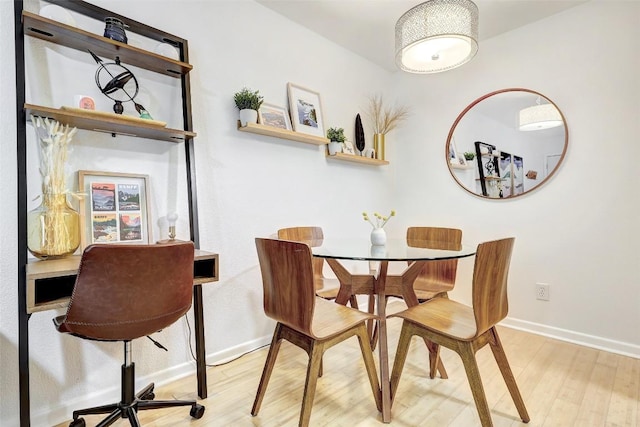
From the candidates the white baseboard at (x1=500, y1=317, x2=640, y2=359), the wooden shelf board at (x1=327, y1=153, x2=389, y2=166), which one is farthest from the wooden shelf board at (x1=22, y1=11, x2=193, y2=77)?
the white baseboard at (x1=500, y1=317, x2=640, y2=359)

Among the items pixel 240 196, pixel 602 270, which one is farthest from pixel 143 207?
pixel 602 270

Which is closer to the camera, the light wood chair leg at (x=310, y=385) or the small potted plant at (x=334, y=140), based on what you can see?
the light wood chair leg at (x=310, y=385)

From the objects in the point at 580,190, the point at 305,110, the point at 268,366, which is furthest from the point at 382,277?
the point at 580,190

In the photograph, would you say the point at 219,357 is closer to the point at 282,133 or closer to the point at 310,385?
the point at 310,385

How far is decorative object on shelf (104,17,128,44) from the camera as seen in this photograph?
1.55 metres

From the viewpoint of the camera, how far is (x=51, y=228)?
1.37 m

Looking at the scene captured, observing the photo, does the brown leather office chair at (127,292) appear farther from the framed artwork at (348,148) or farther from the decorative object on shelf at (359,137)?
the decorative object on shelf at (359,137)

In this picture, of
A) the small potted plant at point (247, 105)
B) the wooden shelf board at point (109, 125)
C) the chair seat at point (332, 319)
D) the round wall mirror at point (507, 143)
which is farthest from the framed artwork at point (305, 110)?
the chair seat at point (332, 319)

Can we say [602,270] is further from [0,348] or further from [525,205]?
[0,348]

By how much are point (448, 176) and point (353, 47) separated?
1.54 metres

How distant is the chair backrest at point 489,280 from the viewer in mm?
1295

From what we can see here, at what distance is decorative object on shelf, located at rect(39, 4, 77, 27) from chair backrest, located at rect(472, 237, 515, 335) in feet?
6.67

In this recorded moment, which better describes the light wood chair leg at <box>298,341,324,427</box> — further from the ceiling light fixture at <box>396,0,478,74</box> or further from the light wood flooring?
the ceiling light fixture at <box>396,0,478,74</box>

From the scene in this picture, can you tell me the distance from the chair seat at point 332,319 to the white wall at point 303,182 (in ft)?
2.79
